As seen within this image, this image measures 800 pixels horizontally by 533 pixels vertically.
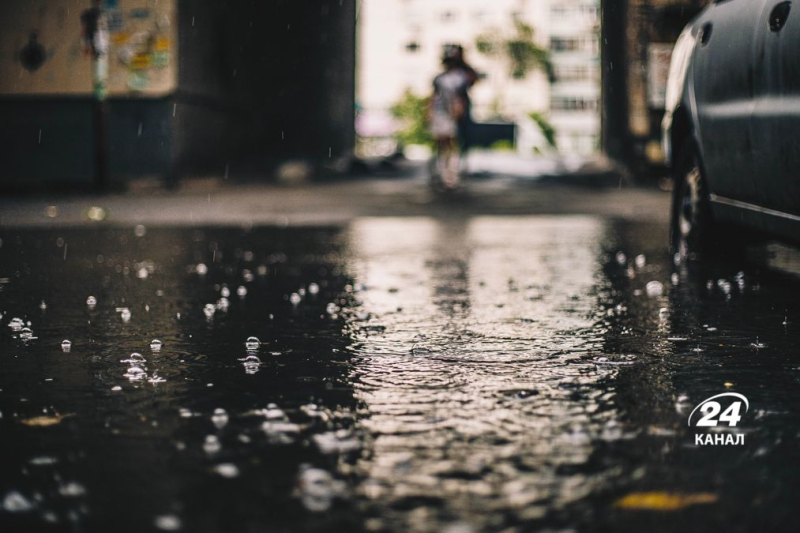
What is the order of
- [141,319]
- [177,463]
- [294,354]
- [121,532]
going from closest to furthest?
[121,532] → [177,463] → [294,354] → [141,319]

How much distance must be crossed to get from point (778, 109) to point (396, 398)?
279 cm

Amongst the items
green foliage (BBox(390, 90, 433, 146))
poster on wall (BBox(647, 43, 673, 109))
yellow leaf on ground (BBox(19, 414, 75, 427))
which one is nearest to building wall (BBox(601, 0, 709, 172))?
poster on wall (BBox(647, 43, 673, 109))

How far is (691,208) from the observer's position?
26.1 feet

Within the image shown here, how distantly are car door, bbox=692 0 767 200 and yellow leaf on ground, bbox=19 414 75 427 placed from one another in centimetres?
391

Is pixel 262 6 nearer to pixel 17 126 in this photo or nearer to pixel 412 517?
pixel 17 126

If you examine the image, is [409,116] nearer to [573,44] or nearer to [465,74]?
[573,44]

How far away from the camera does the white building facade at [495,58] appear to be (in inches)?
4705

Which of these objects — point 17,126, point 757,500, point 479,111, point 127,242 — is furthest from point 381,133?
point 757,500

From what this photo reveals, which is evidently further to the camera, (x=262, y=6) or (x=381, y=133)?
(x=381, y=133)

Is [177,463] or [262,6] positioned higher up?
[262,6]

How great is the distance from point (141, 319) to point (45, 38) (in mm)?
13650

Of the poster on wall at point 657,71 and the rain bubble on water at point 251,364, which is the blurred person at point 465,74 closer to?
the poster on wall at point 657,71

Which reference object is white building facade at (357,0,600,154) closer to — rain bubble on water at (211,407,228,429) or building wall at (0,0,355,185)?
building wall at (0,0,355,185)

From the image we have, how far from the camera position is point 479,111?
12119cm
